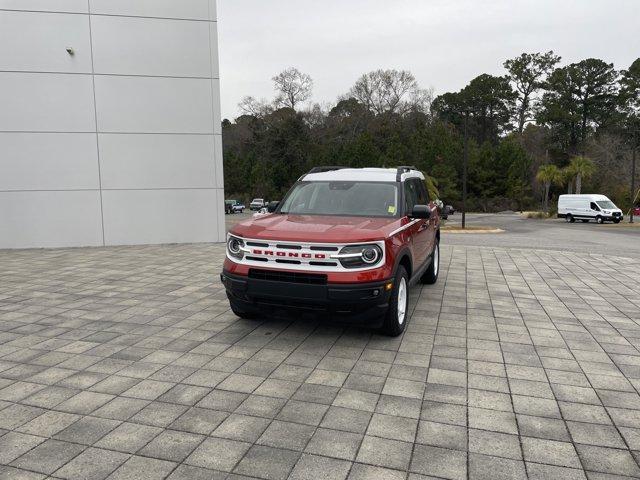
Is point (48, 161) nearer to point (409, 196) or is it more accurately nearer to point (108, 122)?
point (108, 122)

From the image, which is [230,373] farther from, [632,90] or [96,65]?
[632,90]

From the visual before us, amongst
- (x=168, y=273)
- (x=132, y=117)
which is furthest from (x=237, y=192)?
(x=168, y=273)

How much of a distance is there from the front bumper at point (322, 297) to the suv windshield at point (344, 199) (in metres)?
1.33

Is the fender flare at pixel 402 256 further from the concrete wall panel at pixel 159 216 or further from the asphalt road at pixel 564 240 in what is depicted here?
the asphalt road at pixel 564 240

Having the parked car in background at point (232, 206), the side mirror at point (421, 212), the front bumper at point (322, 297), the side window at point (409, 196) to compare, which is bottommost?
the parked car in background at point (232, 206)

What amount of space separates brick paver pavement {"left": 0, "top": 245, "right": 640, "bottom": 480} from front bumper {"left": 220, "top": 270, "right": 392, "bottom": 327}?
1.36ft

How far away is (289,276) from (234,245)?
0.83 meters

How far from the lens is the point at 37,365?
455 centimetres

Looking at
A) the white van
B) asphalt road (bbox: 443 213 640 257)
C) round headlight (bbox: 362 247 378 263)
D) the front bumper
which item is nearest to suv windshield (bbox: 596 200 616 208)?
the white van

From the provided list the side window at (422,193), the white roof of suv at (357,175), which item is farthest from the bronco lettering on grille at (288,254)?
the side window at (422,193)

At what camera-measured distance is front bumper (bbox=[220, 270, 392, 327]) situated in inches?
185

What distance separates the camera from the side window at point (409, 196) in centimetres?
605

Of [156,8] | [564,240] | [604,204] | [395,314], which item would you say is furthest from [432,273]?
[604,204]

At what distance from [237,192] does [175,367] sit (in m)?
59.6
